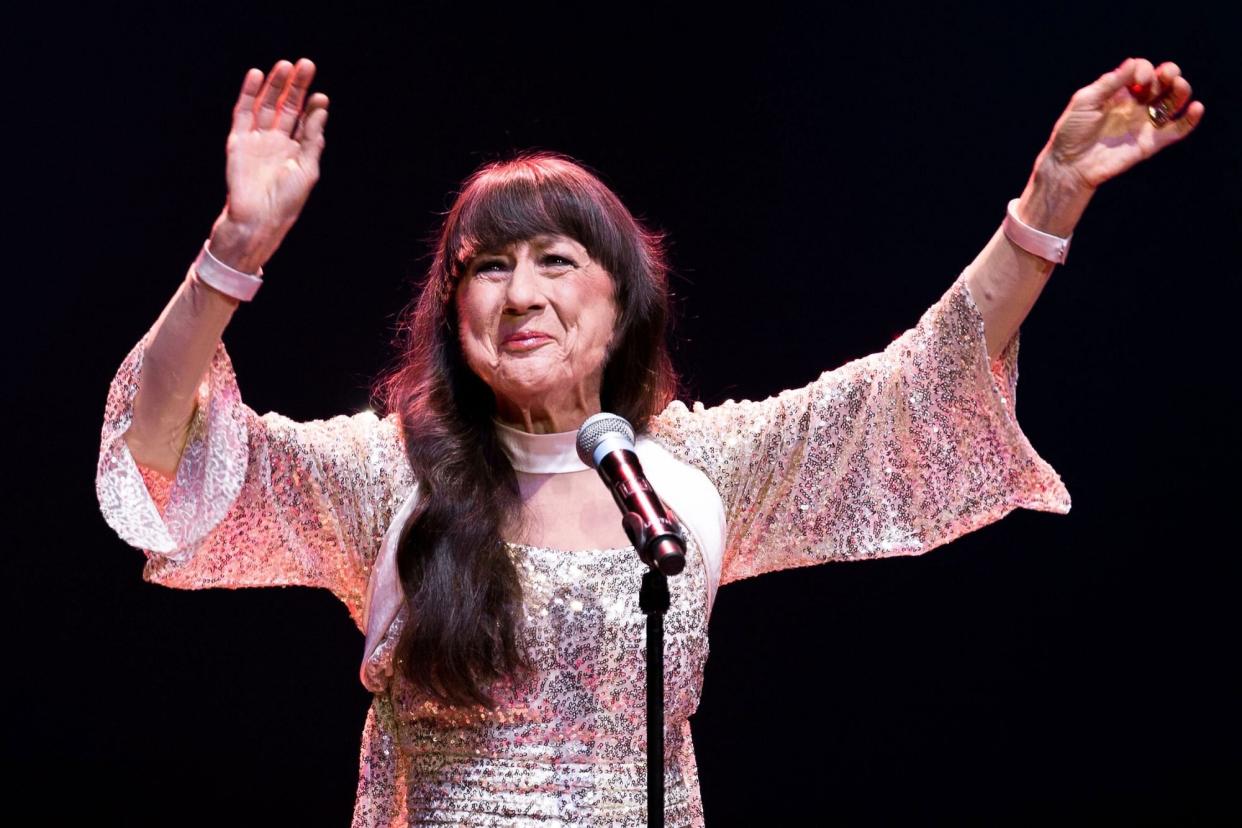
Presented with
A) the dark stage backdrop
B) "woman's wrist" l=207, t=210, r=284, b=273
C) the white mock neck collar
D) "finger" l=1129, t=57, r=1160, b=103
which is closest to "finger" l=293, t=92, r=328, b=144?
"woman's wrist" l=207, t=210, r=284, b=273

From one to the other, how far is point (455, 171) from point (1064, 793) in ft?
6.42

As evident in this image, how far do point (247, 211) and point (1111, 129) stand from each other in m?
1.10

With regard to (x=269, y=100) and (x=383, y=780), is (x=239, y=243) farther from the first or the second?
(x=383, y=780)

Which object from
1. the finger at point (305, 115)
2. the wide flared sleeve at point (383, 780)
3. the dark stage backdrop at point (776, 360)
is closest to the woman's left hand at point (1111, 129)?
the finger at point (305, 115)

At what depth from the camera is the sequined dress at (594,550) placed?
2.04m

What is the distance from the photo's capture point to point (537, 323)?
2.19 metres

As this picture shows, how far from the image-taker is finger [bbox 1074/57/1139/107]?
195 centimetres

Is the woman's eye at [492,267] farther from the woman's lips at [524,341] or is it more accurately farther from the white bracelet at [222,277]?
the white bracelet at [222,277]

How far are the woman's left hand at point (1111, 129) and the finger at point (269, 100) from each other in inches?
38.6

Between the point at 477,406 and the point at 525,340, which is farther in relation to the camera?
the point at 477,406

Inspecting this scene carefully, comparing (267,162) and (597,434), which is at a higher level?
(267,162)

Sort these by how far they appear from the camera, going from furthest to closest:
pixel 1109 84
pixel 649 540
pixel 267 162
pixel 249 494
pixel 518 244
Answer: pixel 518 244 < pixel 249 494 < pixel 1109 84 < pixel 267 162 < pixel 649 540

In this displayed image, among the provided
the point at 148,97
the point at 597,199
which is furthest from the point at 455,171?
the point at 597,199

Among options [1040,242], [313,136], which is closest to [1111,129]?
[1040,242]
